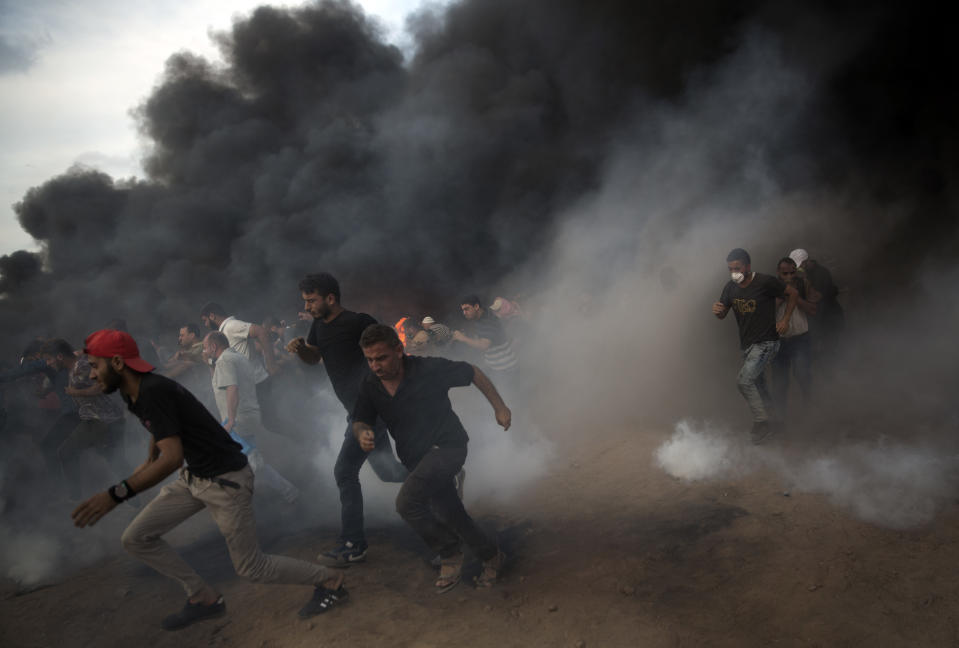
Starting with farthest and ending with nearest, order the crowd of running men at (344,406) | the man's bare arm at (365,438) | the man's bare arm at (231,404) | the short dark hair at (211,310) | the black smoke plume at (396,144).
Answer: the black smoke plume at (396,144) → the short dark hair at (211,310) → the man's bare arm at (231,404) → the man's bare arm at (365,438) → the crowd of running men at (344,406)

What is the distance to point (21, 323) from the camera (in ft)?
58.2

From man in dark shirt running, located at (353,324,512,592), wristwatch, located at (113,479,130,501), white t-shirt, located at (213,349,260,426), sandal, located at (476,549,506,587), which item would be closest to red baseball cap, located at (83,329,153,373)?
wristwatch, located at (113,479,130,501)

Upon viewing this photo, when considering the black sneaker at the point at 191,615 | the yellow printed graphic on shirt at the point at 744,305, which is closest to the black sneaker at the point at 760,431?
the yellow printed graphic on shirt at the point at 744,305

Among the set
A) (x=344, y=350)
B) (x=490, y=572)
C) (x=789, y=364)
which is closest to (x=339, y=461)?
(x=344, y=350)

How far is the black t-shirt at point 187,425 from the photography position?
121 inches

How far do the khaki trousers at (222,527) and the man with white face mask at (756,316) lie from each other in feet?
12.9

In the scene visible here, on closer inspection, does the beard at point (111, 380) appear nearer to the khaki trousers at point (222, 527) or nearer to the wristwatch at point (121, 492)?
the wristwatch at point (121, 492)

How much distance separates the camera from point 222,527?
3240 millimetres

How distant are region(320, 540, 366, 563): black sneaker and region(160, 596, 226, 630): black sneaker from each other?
Answer: 0.71 m

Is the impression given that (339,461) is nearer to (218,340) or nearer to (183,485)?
(183,485)

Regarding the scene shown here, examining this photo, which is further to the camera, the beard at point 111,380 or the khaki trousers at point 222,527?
the khaki trousers at point 222,527

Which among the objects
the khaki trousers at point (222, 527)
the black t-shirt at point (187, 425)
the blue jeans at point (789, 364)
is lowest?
the khaki trousers at point (222, 527)

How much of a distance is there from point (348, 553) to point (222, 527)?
1.04 m

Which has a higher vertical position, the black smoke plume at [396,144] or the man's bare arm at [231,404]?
the black smoke plume at [396,144]
